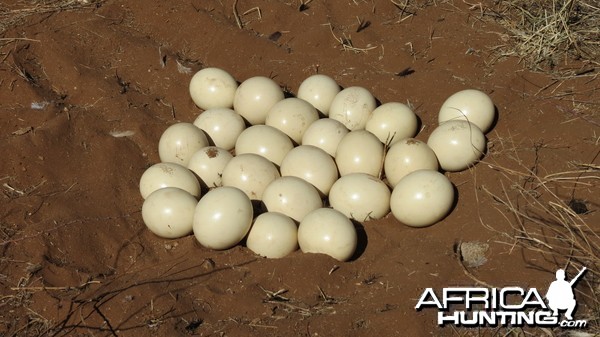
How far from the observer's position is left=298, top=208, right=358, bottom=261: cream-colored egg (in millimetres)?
4125

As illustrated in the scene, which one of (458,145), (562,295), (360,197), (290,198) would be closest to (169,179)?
(290,198)

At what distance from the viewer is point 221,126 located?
512 centimetres

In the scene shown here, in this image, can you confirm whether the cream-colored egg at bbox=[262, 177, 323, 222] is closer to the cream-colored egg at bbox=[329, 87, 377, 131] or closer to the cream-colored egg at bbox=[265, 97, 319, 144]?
the cream-colored egg at bbox=[265, 97, 319, 144]

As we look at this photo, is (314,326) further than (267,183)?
No

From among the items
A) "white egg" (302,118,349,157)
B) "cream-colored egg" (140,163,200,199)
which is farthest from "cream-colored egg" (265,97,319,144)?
"cream-colored egg" (140,163,200,199)

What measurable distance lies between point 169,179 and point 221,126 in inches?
26.9

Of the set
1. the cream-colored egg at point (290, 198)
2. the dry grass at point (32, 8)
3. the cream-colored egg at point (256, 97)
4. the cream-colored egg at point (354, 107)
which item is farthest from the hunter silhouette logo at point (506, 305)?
the dry grass at point (32, 8)

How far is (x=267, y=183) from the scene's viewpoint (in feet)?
15.1

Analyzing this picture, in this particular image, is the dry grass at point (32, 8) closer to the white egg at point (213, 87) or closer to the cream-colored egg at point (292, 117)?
the white egg at point (213, 87)

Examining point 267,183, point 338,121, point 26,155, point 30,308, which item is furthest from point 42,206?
point 338,121

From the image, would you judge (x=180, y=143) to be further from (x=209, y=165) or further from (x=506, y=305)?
(x=506, y=305)

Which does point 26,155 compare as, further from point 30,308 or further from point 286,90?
point 286,90

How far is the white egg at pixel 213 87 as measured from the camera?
17.8 feet

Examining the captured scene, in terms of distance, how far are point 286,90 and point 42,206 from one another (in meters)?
2.05
